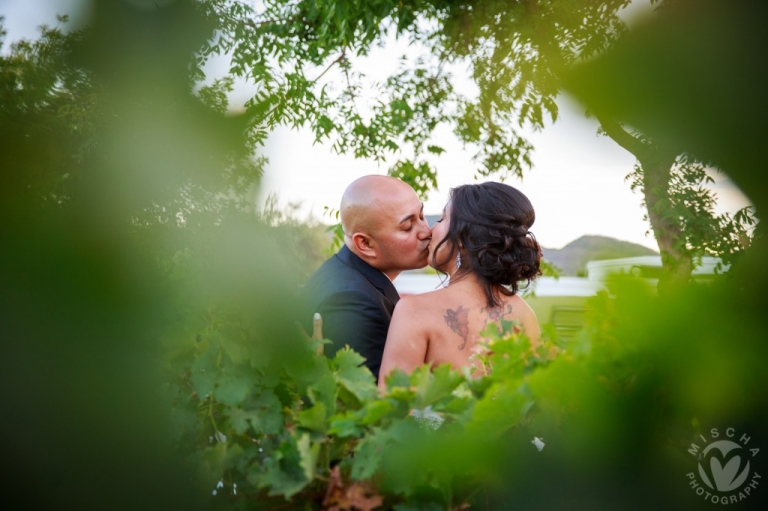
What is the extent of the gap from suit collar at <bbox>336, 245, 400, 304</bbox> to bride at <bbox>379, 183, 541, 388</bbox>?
33 cm

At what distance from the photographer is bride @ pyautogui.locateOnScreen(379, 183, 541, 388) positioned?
8.80 feet

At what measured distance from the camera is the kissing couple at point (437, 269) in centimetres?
270

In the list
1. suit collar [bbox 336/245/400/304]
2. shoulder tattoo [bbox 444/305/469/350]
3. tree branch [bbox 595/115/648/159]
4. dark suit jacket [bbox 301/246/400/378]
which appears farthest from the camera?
suit collar [bbox 336/245/400/304]

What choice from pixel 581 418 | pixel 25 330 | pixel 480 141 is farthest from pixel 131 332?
pixel 480 141

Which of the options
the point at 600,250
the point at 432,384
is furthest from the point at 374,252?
the point at 600,250

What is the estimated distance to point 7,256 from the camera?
676mm

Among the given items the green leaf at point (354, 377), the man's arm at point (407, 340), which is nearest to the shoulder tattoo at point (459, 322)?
the man's arm at point (407, 340)

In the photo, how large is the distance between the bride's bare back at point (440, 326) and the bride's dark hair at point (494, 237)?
0.08m

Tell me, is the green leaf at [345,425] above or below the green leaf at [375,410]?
below

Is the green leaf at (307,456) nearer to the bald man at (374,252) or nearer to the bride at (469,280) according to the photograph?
the bride at (469,280)

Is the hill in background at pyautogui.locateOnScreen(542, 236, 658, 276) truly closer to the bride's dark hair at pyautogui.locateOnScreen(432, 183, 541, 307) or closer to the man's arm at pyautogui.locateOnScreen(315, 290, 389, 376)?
the bride's dark hair at pyautogui.locateOnScreen(432, 183, 541, 307)

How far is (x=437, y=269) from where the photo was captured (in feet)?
10.5

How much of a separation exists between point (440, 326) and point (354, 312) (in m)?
0.52

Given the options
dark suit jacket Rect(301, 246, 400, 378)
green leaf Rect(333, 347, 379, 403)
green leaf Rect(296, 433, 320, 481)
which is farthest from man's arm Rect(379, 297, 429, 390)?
green leaf Rect(296, 433, 320, 481)
